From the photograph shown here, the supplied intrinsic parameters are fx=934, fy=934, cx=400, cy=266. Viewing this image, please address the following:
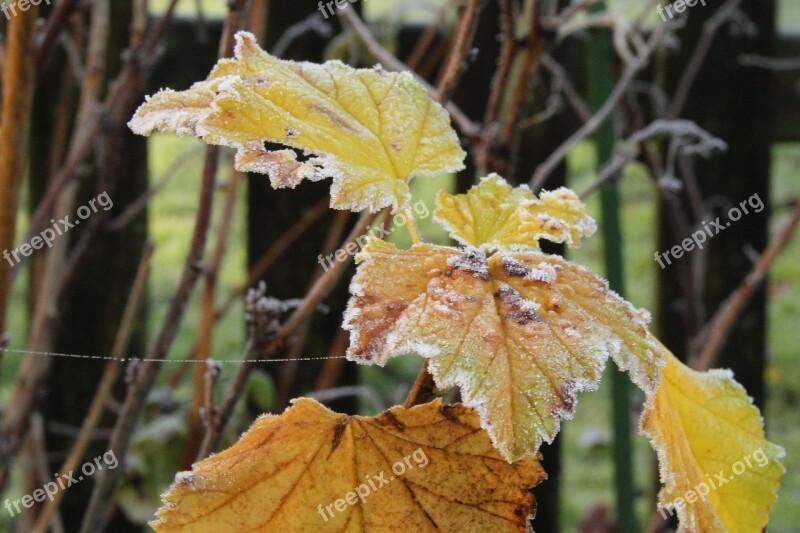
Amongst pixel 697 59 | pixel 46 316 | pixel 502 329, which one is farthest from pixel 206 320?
pixel 697 59

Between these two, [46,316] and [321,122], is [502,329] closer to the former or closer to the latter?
[321,122]

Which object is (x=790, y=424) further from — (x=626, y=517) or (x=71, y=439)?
(x=71, y=439)

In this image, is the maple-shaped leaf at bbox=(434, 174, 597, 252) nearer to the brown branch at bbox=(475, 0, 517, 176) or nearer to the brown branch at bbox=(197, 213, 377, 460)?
the brown branch at bbox=(197, 213, 377, 460)

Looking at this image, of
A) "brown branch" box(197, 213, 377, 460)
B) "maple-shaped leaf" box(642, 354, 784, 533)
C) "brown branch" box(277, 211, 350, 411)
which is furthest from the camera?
"brown branch" box(277, 211, 350, 411)

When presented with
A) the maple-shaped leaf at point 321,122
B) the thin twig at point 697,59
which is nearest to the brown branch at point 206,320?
the maple-shaped leaf at point 321,122
